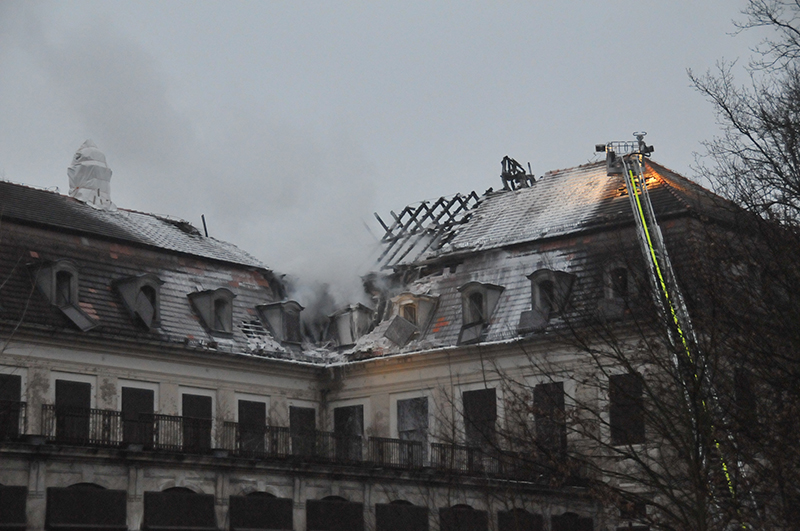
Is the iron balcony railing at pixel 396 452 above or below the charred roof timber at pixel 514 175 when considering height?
below

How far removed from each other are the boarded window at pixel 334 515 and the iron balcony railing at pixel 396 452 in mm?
2430

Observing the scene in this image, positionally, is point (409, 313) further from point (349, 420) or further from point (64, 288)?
point (64, 288)

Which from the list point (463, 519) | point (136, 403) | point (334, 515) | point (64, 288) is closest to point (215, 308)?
point (136, 403)

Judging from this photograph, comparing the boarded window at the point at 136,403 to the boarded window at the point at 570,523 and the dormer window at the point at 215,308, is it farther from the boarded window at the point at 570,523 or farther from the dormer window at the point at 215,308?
the boarded window at the point at 570,523

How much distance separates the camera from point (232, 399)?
1708 inches

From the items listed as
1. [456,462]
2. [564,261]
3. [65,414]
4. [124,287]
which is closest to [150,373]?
[124,287]

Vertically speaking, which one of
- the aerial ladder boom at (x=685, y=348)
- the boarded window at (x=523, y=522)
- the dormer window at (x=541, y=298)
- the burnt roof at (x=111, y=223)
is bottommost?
the boarded window at (x=523, y=522)

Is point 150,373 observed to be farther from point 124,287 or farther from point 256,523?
point 256,523

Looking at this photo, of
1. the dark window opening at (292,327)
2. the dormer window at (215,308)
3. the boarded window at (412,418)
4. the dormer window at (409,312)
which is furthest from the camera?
the dark window opening at (292,327)

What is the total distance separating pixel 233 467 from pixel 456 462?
27.7 feet

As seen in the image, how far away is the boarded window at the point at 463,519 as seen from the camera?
35969 millimetres

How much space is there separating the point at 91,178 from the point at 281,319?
29.7 feet

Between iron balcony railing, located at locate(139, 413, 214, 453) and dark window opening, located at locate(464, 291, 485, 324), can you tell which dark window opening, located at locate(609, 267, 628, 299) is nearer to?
dark window opening, located at locate(464, 291, 485, 324)

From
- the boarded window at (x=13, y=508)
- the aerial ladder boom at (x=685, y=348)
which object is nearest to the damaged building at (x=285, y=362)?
the boarded window at (x=13, y=508)
